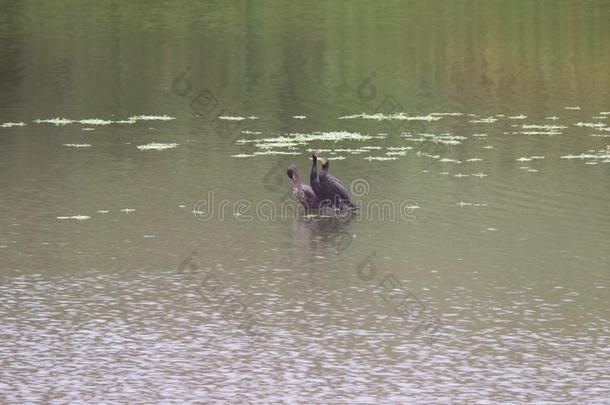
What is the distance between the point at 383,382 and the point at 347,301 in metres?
2.79

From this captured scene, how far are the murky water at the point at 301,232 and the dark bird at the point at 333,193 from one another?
339 mm

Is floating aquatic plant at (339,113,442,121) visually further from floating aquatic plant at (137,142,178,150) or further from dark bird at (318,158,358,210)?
dark bird at (318,158,358,210)

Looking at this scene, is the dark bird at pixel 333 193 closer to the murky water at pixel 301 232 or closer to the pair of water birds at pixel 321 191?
the pair of water birds at pixel 321 191

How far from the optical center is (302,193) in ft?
62.7

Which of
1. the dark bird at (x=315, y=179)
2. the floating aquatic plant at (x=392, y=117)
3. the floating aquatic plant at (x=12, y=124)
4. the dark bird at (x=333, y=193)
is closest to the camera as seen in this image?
the dark bird at (x=333, y=193)

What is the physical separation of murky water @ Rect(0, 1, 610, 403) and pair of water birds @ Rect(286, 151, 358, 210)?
1.01 ft

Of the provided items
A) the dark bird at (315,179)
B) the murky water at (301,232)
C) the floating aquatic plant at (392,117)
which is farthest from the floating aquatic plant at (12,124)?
the dark bird at (315,179)

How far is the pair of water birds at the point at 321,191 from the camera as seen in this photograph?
18.9m

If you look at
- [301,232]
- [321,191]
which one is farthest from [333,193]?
[301,232]

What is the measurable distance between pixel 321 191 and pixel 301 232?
53.9 inches

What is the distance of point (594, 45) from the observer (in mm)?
41312

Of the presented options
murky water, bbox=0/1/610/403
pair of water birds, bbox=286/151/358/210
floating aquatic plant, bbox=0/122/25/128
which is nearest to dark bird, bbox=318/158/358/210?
pair of water birds, bbox=286/151/358/210

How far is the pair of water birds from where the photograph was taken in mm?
18906

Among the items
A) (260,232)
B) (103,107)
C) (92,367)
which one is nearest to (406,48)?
(103,107)
